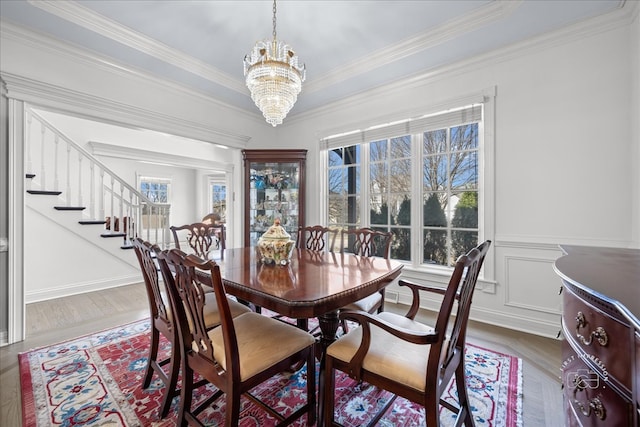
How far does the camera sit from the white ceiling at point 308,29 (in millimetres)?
2191

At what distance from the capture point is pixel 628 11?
2084mm

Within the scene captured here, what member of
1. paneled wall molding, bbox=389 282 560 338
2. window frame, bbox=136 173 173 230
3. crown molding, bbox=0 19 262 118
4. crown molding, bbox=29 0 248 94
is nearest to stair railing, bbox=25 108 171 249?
window frame, bbox=136 173 173 230

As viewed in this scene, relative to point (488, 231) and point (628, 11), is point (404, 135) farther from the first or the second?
point (628, 11)

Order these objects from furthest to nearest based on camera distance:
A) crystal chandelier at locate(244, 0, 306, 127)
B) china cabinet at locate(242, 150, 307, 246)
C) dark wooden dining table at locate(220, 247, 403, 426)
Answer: china cabinet at locate(242, 150, 307, 246)
crystal chandelier at locate(244, 0, 306, 127)
dark wooden dining table at locate(220, 247, 403, 426)

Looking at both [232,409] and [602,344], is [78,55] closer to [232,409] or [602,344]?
[232,409]

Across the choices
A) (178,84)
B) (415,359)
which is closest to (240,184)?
(178,84)

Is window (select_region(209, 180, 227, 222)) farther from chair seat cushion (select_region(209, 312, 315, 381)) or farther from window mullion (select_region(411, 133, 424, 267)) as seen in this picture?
chair seat cushion (select_region(209, 312, 315, 381))

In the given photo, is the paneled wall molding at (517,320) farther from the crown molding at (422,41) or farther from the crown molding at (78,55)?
the crown molding at (78,55)

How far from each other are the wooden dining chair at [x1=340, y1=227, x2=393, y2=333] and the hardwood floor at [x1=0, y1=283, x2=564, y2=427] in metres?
0.89

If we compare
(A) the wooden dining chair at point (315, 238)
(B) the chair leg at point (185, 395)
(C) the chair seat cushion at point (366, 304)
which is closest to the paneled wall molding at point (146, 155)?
(A) the wooden dining chair at point (315, 238)

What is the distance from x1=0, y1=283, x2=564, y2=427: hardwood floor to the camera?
1.58 metres

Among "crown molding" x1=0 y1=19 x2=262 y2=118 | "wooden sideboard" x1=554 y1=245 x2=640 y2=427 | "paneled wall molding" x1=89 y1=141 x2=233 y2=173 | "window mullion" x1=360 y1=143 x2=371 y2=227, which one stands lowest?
"wooden sideboard" x1=554 y1=245 x2=640 y2=427

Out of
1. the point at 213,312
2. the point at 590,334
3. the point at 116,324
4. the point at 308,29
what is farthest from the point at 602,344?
the point at 116,324

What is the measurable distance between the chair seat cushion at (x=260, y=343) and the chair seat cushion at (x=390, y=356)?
0.63ft
